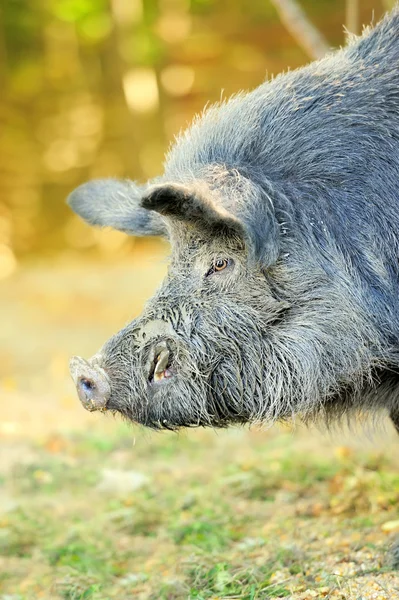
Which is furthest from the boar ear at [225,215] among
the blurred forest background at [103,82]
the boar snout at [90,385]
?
the blurred forest background at [103,82]

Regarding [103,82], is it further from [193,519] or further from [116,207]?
[193,519]

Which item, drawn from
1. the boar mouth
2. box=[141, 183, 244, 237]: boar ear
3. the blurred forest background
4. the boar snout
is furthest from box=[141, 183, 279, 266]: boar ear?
the blurred forest background

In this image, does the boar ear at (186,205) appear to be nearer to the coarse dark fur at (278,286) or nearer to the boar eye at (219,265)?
the coarse dark fur at (278,286)

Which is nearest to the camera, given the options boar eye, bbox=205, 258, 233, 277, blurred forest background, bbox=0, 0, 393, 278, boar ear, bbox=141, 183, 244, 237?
boar ear, bbox=141, 183, 244, 237

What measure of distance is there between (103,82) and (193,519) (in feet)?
49.6

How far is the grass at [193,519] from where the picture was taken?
3.77 meters

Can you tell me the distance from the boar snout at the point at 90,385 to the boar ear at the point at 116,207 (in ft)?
2.92

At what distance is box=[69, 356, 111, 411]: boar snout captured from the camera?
134 inches

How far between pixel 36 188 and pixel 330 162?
14654 millimetres

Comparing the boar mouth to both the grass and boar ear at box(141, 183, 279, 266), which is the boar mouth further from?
the grass

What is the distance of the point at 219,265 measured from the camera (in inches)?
140

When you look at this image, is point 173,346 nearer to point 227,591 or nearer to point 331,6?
point 227,591

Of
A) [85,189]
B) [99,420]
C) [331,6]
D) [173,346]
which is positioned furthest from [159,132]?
[173,346]

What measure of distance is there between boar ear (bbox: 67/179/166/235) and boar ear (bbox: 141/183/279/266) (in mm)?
588
